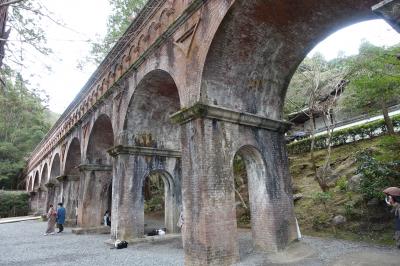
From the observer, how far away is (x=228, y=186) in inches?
288

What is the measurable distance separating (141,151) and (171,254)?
4.55m

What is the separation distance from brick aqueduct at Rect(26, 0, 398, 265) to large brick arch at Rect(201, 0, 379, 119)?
1.1 inches

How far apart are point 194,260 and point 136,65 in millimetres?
7646

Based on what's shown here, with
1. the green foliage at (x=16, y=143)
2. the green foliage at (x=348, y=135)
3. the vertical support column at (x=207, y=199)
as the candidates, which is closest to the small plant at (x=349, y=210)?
the vertical support column at (x=207, y=199)

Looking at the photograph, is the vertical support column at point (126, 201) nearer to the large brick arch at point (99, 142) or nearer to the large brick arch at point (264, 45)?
the large brick arch at point (99, 142)

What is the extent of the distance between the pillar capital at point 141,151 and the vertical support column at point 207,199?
4644 millimetres

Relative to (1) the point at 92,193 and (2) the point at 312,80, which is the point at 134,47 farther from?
(1) the point at 92,193

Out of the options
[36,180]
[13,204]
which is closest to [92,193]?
[13,204]

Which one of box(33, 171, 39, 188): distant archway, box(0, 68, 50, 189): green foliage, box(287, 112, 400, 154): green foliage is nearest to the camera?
box(287, 112, 400, 154): green foliage

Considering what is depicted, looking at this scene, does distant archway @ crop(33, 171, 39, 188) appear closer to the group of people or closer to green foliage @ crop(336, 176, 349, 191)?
the group of people

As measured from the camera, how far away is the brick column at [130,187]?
11.1 metres

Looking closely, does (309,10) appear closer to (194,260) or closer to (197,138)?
(197,138)

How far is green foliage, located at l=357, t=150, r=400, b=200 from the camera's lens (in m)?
9.27

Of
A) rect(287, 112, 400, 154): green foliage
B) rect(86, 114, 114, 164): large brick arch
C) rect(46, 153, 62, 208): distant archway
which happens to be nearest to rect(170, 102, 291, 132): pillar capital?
rect(86, 114, 114, 164): large brick arch
